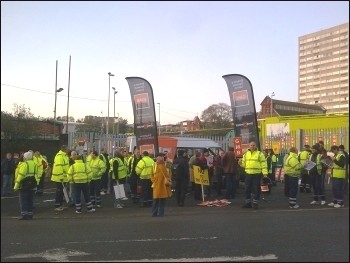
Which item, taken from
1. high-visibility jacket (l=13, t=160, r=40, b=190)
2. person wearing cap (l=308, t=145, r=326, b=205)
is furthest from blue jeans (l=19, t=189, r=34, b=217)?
person wearing cap (l=308, t=145, r=326, b=205)

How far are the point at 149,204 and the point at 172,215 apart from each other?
2111 millimetres

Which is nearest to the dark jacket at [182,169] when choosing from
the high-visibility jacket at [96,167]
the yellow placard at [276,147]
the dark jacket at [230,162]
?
the dark jacket at [230,162]

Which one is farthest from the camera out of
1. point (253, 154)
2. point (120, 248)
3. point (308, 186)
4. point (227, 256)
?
point (308, 186)

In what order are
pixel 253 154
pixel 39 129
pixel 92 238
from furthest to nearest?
pixel 253 154
pixel 92 238
pixel 39 129

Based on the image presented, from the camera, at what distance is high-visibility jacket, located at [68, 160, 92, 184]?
40.6 feet

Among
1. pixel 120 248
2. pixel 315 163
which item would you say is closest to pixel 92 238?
pixel 120 248

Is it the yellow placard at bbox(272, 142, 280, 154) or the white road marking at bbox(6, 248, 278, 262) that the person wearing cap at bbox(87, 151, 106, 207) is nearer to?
the white road marking at bbox(6, 248, 278, 262)

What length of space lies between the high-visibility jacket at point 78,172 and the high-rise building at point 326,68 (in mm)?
8853

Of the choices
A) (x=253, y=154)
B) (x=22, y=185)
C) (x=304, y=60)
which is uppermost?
(x=304, y=60)

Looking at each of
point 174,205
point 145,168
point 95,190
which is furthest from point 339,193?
point 95,190

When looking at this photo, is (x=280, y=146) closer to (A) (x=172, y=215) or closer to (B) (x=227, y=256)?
(A) (x=172, y=215)

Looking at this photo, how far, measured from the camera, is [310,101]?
413 centimetres

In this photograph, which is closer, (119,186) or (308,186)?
(119,186)

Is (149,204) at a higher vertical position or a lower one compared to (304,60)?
lower
